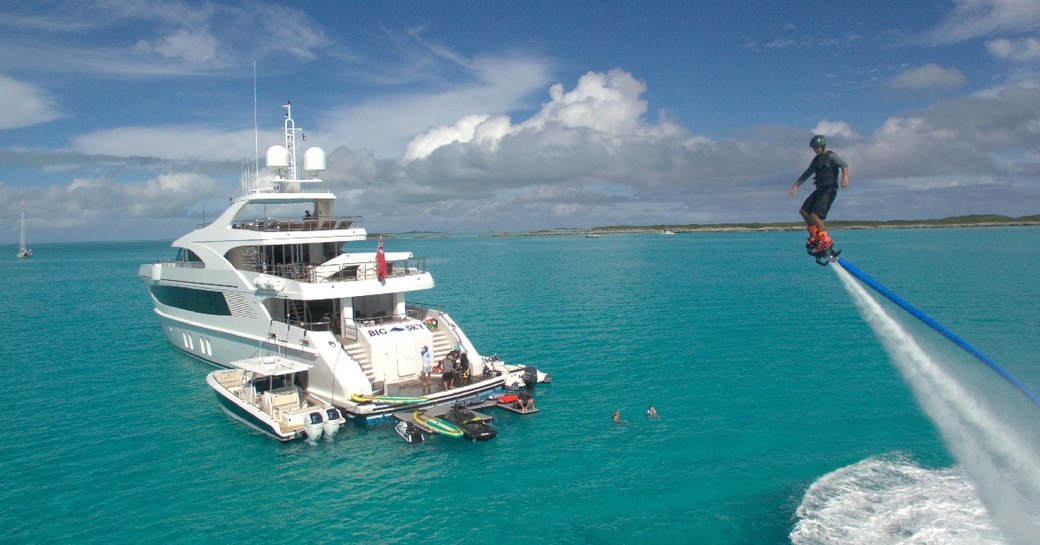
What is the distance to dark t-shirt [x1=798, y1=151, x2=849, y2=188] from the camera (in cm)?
936

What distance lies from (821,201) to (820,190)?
19cm

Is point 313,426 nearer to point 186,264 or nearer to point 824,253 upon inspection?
point 186,264

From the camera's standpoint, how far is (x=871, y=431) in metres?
22.7

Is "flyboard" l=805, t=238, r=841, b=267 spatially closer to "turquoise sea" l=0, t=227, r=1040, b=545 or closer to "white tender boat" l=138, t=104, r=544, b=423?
"turquoise sea" l=0, t=227, r=1040, b=545

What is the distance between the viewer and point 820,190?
9.63 m

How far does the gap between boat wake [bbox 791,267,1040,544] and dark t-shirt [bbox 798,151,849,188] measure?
438 centimetres

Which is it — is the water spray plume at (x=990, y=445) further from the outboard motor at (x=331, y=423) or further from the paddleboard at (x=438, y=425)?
the outboard motor at (x=331, y=423)

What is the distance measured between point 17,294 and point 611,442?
88.5 metres

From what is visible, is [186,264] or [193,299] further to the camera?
[186,264]

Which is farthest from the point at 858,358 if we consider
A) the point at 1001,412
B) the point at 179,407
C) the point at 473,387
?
the point at 179,407

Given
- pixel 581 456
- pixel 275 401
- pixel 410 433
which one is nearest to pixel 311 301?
pixel 275 401

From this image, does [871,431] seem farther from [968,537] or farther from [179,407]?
[179,407]

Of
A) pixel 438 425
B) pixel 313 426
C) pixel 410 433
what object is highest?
pixel 313 426

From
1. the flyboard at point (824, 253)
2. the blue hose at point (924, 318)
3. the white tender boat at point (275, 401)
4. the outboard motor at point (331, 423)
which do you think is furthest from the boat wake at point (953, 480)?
the white tender boat at point (275, 401)
